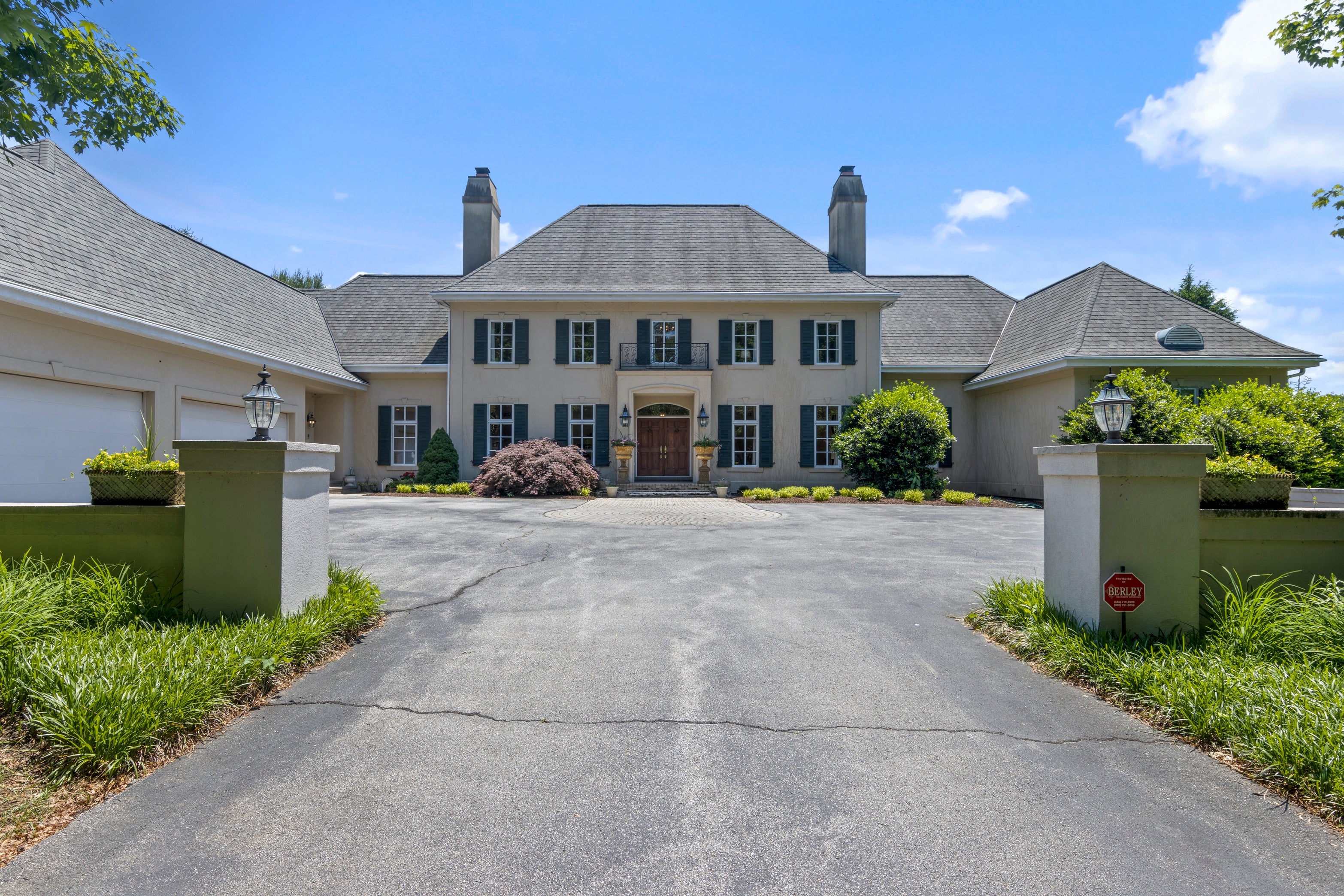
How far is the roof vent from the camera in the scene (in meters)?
15.8

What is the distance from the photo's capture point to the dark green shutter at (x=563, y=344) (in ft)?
60.7

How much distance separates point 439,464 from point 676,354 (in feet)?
24.0

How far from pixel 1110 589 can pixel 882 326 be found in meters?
17.6

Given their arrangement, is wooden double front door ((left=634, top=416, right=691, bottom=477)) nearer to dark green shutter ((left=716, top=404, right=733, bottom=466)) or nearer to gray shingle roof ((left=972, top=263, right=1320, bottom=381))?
dark green shutter ((left=716, top=404, right=733, bottom=466))

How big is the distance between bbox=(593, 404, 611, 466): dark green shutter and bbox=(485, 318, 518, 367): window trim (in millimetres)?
2787

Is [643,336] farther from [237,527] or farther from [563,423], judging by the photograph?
[237,527]

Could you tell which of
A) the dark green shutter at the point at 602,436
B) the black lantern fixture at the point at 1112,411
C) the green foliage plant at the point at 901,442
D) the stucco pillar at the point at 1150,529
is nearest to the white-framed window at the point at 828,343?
the green foliage plant at the point at 901,442

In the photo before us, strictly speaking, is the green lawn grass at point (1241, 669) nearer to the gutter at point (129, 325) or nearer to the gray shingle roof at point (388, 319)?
the gutter at point (129, 325)

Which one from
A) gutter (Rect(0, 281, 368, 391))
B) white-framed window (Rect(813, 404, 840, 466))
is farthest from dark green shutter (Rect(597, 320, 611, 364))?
gutter (Rect(0, 281, 368, 391))

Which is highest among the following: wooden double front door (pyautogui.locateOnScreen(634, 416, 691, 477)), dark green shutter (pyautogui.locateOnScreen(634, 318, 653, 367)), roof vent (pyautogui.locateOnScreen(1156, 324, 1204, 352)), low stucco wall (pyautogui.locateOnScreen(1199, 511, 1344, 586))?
dark green shutter (pyautogui.locateOnScreen(634, 318, 653, 367))

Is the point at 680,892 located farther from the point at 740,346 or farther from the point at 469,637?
the point at 740,346

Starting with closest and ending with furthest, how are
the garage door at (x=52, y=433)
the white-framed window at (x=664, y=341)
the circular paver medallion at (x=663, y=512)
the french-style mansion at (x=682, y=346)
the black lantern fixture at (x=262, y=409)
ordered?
1. the black lantern fixture at (x=262, y=409)
2. the garage door at (x=52, y=433)
3. the circular paver medallion at (x=663, y=512)
4. the french-style mansion at (x=682, y=346)
5. the white-framed window at (x=664, y=341)

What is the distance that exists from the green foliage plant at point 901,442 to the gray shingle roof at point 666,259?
349 centimetres

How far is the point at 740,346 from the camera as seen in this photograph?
18.8 metres
